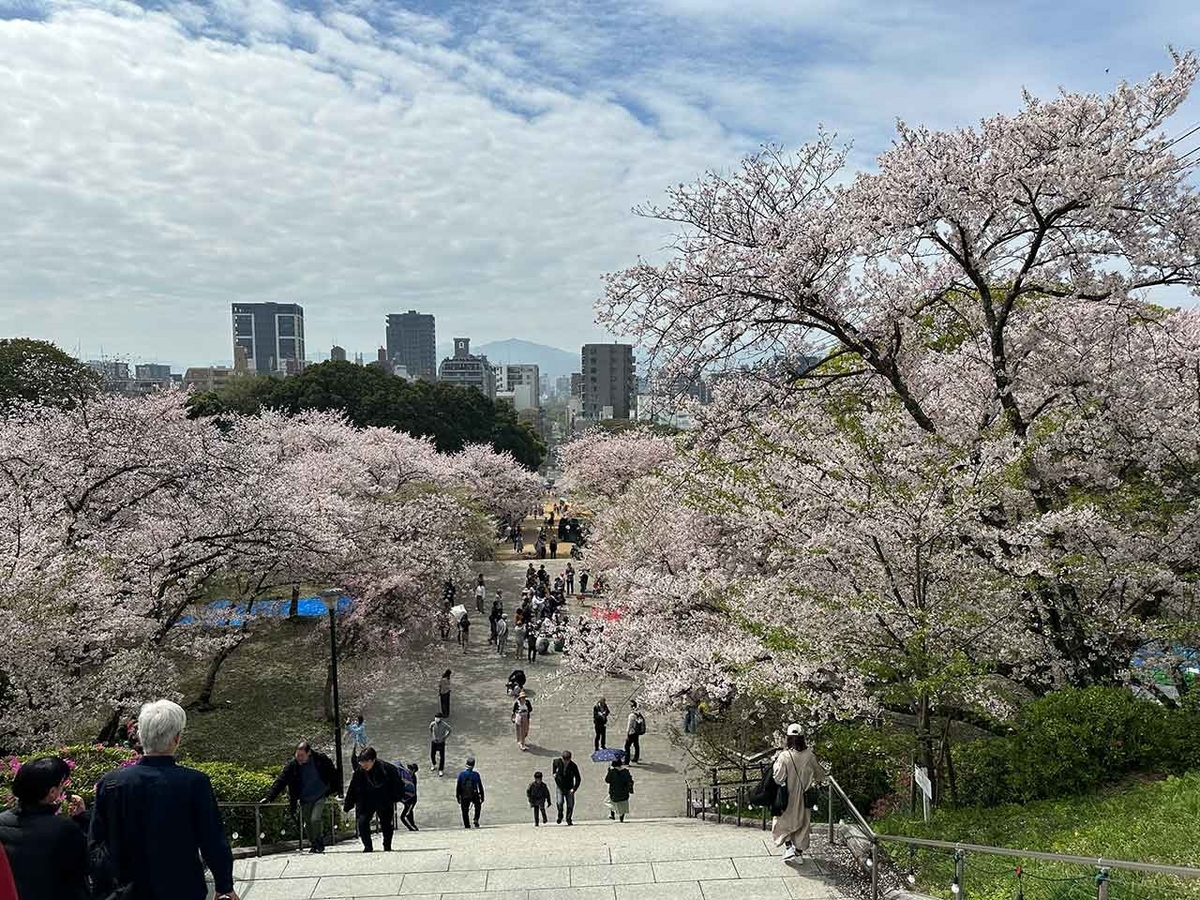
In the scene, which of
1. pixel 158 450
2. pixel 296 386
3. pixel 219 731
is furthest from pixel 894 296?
pixel 296 386

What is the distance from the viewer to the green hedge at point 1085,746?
7.23 metres

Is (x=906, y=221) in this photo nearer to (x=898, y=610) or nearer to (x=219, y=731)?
(x=898, y=610)

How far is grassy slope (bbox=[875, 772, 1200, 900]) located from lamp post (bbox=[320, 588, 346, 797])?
6317 millimetres

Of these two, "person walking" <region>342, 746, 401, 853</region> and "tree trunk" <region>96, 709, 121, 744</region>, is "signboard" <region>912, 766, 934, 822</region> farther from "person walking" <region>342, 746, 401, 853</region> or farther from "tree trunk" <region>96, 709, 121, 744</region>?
"tree trunk" <region>96, 709, 121, 744</region>

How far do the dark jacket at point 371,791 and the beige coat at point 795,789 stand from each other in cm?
384

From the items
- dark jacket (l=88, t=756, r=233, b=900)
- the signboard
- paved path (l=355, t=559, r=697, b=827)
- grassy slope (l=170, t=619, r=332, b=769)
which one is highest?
dark jacket (l=88, t=756, r=233, b=900)

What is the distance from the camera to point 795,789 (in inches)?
246

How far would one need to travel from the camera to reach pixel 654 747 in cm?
1557

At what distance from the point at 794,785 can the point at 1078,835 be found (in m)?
2.08

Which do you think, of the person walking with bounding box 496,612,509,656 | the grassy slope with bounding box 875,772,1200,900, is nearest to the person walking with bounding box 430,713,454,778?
the person walking with bounding box 496,612,509,656

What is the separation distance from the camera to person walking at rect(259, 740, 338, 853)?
25.6 feet

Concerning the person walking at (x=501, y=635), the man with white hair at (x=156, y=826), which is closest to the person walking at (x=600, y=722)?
the person walking at (x=501, y=635)

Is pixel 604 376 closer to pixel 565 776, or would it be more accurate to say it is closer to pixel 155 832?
pixel 565 776

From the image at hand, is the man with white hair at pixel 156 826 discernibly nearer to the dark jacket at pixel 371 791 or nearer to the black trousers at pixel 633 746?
the dark jacket at pixel 371 791
